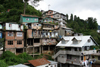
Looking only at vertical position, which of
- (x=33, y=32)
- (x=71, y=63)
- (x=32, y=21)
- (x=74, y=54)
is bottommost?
(x=71, y=63)

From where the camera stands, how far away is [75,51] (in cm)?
3303

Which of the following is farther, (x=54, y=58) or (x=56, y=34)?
(x=56, y=34)

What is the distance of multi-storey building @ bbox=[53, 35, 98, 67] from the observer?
3259 cm

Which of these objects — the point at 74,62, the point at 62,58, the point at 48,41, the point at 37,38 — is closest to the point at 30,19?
the point at 37,38

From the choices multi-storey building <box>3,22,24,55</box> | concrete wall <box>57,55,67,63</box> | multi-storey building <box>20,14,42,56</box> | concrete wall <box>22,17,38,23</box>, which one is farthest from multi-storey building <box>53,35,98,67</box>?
concrete wall <box>22,17,38,23</box>

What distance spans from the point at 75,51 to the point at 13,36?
20.4 metres

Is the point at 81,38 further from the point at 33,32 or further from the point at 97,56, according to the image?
the point at 33,32

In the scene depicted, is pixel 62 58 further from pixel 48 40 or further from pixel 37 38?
pixel 37 38

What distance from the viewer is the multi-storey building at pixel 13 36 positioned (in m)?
34.4

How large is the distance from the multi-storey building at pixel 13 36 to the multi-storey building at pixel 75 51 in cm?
1314

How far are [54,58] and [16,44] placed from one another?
532 inches

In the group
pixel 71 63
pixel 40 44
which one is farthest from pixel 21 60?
pixel 71 63

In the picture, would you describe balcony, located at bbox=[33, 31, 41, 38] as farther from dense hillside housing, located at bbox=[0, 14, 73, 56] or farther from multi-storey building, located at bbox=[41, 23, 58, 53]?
multi-storey building, located at bbox=[41, 23, 58, 53]

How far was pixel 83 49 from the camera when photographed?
3375 centimetres
